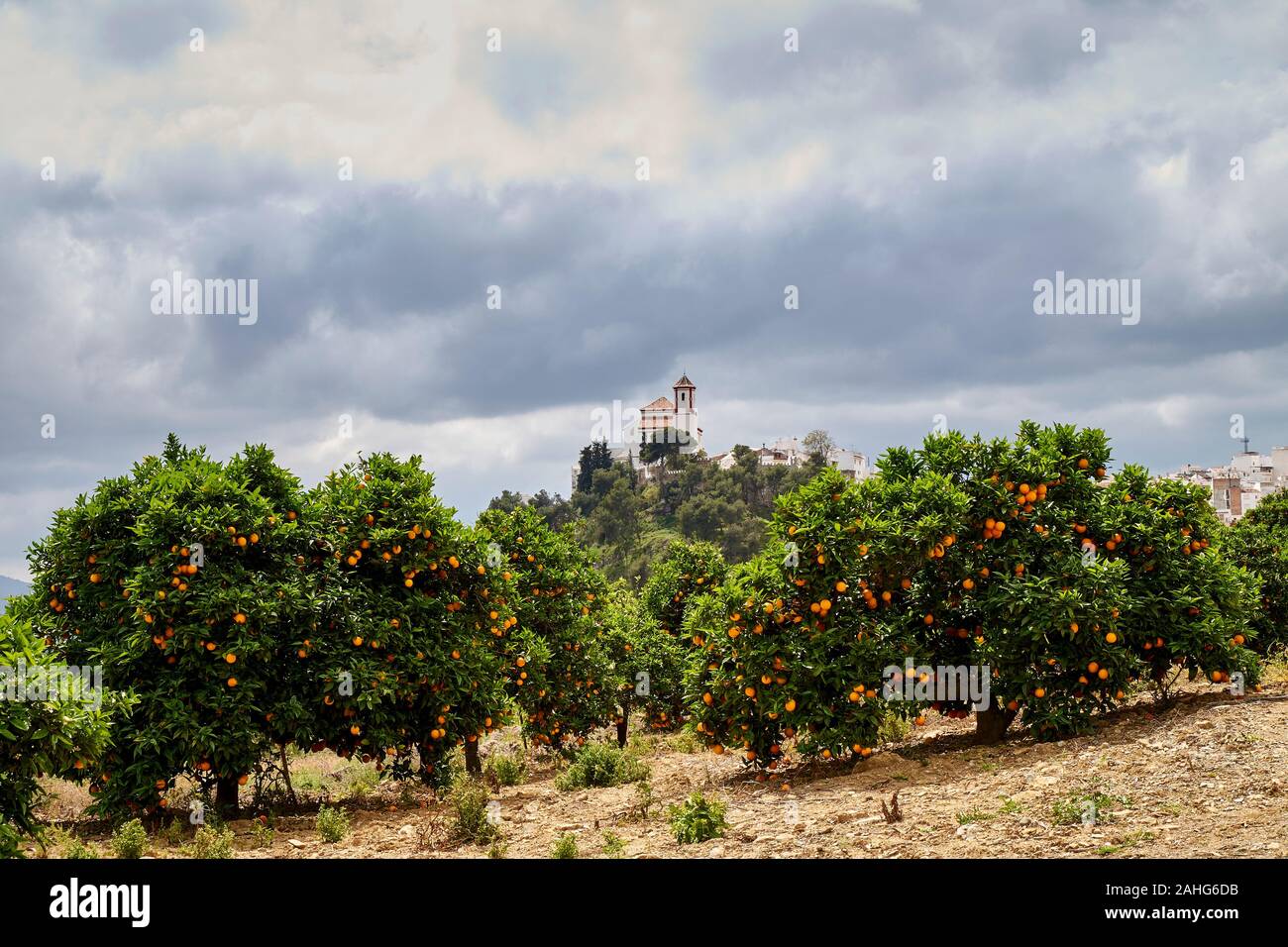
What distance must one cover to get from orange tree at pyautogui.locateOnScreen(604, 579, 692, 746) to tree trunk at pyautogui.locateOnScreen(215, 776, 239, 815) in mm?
9182

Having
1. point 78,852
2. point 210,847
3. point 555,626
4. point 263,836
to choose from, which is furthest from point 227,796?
point 555,626

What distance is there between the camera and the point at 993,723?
1155 centimetres

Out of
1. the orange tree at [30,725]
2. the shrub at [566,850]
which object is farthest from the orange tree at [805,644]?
the orange tree at [30,725]

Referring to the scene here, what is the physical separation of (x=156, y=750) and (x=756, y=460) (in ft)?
328

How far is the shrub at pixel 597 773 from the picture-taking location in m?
13.0

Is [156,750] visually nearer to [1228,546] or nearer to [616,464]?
[1228,546]

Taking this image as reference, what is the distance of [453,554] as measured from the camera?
1234 cm

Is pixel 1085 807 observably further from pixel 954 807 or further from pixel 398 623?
pixel 398 623

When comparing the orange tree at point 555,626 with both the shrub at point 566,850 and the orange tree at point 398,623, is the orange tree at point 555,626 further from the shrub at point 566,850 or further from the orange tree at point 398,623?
the shrub at point 566,850

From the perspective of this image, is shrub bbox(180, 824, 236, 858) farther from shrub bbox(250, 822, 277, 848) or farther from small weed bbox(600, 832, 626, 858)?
small weed bbox(600, 832, 626, 858)

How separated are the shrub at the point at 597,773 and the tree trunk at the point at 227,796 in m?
3.98

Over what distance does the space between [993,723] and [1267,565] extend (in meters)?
9.95

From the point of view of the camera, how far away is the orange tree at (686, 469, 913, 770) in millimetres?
10562
